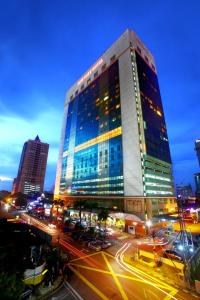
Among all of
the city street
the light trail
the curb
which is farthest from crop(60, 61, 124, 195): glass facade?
the curb

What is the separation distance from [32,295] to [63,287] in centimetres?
397

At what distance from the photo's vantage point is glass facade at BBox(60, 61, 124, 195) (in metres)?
76.6

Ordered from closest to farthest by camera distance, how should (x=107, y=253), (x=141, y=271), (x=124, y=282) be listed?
(x=124, y=282) < (x=141, y=271) < (x=107, y=253)

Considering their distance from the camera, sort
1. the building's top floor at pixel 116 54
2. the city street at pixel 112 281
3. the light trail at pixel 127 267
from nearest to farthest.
→ the city street at pixel 112 281
the light trail at pixel 127 267
the building's top floor at pixel 116 54

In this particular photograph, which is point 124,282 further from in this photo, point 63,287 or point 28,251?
point 28,251

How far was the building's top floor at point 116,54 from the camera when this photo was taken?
93125mm

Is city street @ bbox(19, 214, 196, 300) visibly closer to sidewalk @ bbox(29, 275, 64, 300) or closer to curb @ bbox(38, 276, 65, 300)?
curb @ bbox(38, 276, 65, 300)

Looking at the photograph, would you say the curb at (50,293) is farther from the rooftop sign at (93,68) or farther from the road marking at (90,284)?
the rooftop sign at (93,68)

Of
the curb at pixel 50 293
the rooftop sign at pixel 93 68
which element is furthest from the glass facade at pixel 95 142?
the curb at pixel 50 293

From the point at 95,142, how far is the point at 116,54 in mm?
56344

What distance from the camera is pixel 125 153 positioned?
7150cm

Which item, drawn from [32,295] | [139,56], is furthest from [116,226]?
[139,56]

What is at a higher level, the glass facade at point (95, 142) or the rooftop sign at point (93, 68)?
the rooftop sign at point (93, 68)

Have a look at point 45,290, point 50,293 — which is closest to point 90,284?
point 50,293
